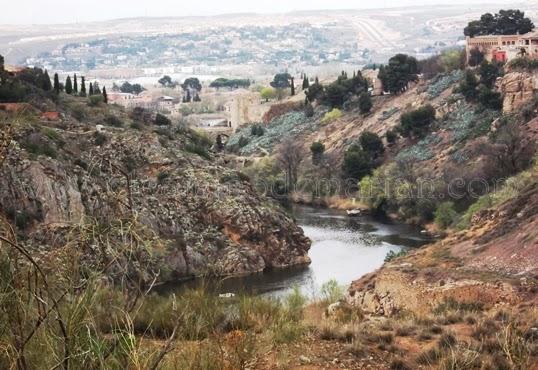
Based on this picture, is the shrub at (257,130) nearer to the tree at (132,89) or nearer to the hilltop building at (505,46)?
the hilltop building at (505,46)

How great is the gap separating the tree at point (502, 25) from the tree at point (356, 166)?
668 inches

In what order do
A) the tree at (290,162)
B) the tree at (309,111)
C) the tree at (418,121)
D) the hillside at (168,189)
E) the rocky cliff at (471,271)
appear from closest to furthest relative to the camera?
the rocky cliff at (471,271), the hillside at (168,189), the tree at (418,121), the tree at (290,162), the tree at (309,111)

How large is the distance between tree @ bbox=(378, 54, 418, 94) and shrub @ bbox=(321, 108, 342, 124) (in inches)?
168

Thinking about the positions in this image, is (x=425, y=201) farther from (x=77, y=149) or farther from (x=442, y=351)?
(x=442, y=351)

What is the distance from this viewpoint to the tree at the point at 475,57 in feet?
207

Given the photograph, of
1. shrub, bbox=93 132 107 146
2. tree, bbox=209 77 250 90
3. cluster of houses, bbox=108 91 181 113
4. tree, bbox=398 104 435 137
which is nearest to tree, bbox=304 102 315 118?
tree, bbox=398 104 435 137

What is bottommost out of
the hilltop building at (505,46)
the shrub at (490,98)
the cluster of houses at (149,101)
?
the cluster of houses at (149,101)

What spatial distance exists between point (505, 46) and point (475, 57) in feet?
9.44

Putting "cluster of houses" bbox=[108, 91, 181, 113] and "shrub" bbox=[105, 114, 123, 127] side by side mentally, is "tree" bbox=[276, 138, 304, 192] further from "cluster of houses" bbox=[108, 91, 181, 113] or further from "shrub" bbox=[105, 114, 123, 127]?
"cluster of houses" bbox=[108, 91, 181, 113]

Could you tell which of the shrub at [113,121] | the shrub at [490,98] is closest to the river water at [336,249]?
the shrub at [113,121]

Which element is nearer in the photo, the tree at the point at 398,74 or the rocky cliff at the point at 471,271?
the rocky cliff at the point at 471,271

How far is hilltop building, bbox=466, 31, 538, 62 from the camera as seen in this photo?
57812 mm

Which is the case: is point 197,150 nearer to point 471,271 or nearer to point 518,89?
point 518,89

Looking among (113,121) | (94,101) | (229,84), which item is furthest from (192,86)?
(113,121)
